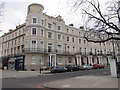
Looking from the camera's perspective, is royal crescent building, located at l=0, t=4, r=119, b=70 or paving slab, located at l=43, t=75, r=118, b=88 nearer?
paving slab, located at l=43, t=75, r=118, b=88

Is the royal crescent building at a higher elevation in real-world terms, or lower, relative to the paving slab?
higher

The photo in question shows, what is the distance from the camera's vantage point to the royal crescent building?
3731cm

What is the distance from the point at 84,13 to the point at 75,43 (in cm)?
3330

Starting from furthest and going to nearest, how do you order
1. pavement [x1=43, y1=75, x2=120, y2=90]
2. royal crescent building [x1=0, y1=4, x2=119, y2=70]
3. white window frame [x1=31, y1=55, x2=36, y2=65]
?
royal crescent building [x1=0, y1=4, x2=119, y2=70] → white window frame [x1=31, y1=55, x2=36, y2=65] → pavement [x1=43, y1=75, x2=120, y2=90]

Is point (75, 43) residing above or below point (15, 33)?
below

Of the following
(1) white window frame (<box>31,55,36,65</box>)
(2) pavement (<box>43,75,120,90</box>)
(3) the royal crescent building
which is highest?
(3) the royal crescent building

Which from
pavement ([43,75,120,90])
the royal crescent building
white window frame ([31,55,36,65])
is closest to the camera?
pavement ([43,75,120,90])

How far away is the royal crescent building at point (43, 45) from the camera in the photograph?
3731cm

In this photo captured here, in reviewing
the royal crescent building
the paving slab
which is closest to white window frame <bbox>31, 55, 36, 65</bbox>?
the royal crescent building

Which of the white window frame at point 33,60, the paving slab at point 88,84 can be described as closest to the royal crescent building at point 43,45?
the white window frame at point 33,60

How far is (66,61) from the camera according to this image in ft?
147

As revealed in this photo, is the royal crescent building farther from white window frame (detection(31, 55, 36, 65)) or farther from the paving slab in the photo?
the paving slab

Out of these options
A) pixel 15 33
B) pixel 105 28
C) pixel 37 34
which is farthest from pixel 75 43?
pixel 105 28

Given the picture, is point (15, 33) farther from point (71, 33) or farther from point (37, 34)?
point (71, 33)
